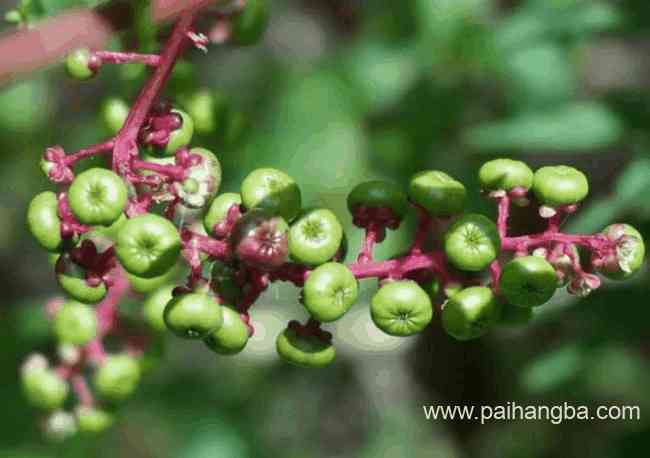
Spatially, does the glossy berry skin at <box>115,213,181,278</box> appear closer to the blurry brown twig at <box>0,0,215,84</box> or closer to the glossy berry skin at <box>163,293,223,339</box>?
the glossy berry skin at <box>163,293,223,339</box>

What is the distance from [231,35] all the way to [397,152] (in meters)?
1.42

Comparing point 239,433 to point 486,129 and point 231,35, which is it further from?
point 231,35

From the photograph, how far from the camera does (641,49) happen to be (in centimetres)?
650

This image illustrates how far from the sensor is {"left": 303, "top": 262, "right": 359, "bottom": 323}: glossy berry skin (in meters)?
2.40

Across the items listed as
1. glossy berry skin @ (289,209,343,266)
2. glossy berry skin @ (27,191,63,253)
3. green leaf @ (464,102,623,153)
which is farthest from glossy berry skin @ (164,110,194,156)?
green leaf @ (464,102,623,153)

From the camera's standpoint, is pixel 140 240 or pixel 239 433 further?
pixel 239 433

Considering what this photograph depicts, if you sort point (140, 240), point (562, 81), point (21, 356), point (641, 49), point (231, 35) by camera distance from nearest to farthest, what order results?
point (140, 240) → point (231, 35) → point (562, 81) → point (21, 356) → point (641, 49)

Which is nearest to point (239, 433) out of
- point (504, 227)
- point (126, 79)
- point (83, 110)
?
point (83, 110)

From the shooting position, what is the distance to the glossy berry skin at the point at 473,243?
8.09ft

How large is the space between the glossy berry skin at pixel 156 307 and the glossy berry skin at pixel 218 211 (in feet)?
2.41

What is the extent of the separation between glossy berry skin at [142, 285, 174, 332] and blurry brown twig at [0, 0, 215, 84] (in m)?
0.80

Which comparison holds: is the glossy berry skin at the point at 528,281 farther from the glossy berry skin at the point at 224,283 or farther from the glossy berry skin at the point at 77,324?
the glossy berry skin at the point at 77,324

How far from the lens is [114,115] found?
3203 millimetres

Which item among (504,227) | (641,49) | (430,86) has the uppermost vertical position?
(504,227)
